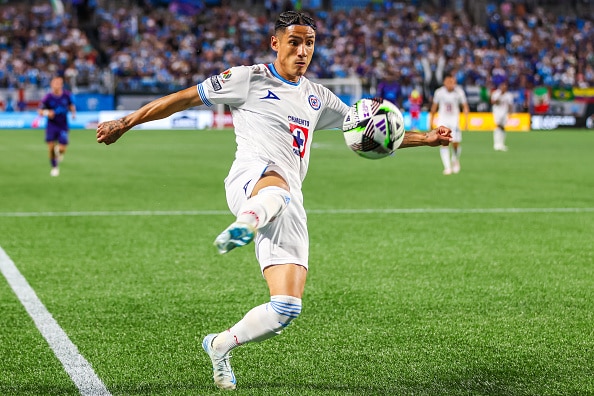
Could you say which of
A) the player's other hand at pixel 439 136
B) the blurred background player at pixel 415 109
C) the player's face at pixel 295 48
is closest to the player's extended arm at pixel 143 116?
the player's face at pixel 295 48

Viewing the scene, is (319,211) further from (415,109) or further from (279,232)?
(415,109)

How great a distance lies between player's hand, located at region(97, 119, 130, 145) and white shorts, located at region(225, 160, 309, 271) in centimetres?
69

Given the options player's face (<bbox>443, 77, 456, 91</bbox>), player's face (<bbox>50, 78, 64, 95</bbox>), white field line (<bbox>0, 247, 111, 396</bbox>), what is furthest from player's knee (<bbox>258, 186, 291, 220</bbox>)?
player's face (<bbox>443, 77, 456, 91</bbox>)

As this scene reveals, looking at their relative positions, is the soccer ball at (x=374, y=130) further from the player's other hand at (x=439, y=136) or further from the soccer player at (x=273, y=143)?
the player's other hand at (x=439, y=136)

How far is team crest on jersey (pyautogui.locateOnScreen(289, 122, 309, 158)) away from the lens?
4879 millimetres

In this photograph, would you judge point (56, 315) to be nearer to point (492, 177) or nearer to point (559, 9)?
point (492, 177)

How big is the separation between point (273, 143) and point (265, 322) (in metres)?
1.04

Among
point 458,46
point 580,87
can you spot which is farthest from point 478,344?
point 458,46

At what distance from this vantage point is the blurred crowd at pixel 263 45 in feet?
141

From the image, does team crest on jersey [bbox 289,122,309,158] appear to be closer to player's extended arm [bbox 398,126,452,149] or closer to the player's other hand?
player's extended arm [bbox 398,126,452,149]

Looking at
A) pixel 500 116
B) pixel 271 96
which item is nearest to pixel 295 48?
pixel 271 96

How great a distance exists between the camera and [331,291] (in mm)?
7363

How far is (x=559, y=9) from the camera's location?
183ft

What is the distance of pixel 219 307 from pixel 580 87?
136ft
